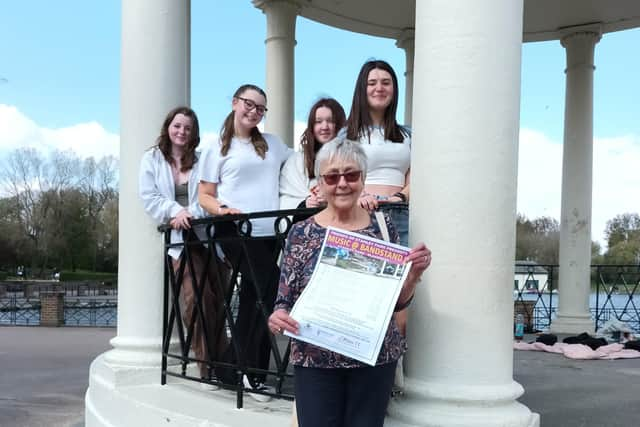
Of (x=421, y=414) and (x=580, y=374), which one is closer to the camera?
(x=421, y=414)

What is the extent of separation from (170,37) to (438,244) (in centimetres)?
Result: 379

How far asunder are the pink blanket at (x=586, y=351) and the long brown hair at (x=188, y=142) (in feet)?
22.8

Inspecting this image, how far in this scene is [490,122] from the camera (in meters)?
3.79

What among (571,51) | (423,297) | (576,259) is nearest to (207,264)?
(423,297)

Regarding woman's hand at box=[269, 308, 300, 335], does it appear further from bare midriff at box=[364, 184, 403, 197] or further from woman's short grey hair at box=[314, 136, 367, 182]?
bare midriff at box=[364, 184, 403, 197]

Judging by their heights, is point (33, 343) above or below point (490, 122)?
below

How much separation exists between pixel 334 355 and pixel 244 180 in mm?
2293

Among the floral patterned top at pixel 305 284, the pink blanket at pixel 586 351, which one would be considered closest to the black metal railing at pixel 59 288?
the pink blanket at pixel 586 351

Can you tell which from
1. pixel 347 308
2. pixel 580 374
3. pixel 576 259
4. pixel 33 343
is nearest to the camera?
pixel 347 308

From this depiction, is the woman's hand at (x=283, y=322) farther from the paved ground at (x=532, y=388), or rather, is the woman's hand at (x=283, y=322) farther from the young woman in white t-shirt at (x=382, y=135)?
the paved ground at (x=532, y=388)

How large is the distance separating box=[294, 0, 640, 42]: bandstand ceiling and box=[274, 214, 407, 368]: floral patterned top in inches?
451

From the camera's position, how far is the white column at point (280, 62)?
1327 cm

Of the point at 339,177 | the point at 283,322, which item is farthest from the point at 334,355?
the point at 339,177

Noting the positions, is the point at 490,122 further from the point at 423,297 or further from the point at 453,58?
the point at 423,297
